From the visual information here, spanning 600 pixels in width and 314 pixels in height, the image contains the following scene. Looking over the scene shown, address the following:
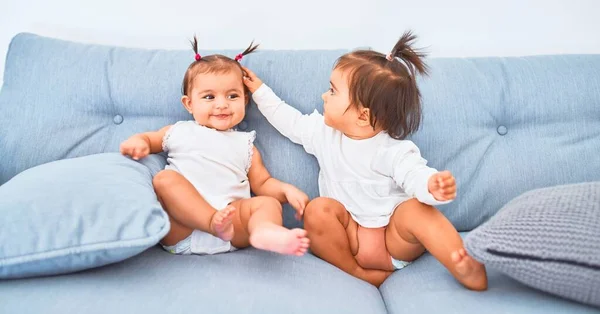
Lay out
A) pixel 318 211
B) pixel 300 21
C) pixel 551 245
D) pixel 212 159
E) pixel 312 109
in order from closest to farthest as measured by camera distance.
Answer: pixel 551 245 → pixel 318 211 → pixel 212 159 → pixel 312 109 → pixel 300 21

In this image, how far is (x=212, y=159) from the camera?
56.6 inches

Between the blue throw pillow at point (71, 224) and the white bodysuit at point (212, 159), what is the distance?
0.85ft

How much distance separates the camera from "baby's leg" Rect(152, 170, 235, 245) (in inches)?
50.5

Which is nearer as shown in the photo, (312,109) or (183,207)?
(183,207)

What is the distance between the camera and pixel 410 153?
136cm

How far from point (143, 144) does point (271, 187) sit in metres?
0.35

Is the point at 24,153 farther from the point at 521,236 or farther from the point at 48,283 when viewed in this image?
the point at 521,236

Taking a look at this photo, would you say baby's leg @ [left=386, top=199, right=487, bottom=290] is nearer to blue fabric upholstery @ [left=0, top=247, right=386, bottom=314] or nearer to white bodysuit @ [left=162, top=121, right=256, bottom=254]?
blue fabric upholstery @ [left=0, top=247, right=386, bottom=314]

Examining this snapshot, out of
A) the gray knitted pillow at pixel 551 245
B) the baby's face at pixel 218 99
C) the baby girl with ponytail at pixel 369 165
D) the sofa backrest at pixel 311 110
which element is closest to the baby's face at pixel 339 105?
the baby girl with ponytail at pixel 369 165

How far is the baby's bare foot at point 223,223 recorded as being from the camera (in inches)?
47.8

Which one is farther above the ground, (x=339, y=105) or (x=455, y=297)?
(x=339, y=105)

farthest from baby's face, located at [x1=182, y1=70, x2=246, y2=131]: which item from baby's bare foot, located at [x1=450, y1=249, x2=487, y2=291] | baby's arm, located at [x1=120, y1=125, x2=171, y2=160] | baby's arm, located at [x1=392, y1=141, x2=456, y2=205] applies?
baby's bare foot, located at [x1=450, y1=249, x2=487, y2=291]

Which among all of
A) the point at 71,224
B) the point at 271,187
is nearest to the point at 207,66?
the point at 271,187

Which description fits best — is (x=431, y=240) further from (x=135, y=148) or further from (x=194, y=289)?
(x=135, y=148)
